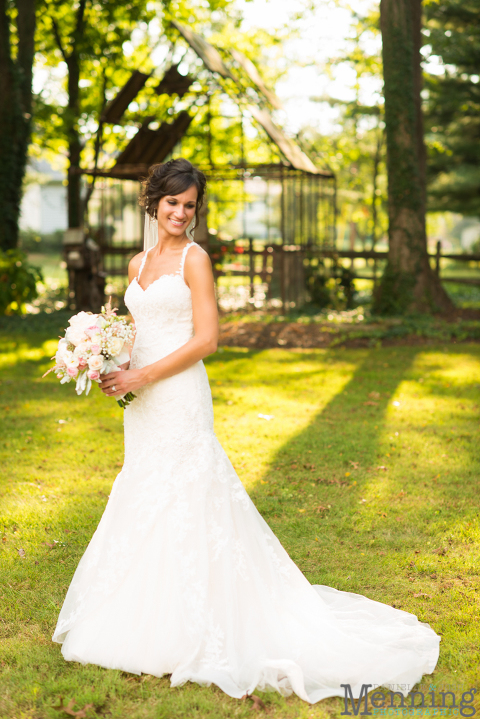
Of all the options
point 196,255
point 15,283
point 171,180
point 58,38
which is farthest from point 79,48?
point 196,255

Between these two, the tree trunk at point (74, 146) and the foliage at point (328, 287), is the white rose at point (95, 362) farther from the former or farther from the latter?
the tree trunk at point (74, 146)

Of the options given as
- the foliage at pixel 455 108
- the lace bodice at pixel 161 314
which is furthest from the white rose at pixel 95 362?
the foliage at pixel 455 108

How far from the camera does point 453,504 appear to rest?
5160 millimetres

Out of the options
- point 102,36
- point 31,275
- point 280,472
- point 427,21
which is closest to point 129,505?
point 280,472

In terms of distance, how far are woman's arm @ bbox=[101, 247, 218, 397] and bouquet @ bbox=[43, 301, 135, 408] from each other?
3.6 inches

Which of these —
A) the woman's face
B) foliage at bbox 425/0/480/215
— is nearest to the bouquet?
the woman's face

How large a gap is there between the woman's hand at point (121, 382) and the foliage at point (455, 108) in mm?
18794

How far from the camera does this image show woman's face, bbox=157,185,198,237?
3338mm

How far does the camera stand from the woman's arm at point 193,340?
10.8ft

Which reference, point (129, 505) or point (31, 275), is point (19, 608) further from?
point (31, 275)

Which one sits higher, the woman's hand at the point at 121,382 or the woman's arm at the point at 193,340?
the woman's arm at the point at 193,340

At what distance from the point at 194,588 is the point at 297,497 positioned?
2.26m

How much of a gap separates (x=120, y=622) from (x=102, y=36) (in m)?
19.8

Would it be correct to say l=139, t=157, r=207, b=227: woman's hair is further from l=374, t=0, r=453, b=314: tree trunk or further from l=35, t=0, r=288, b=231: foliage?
l=35, t=0, r=288, b=231: foliage
